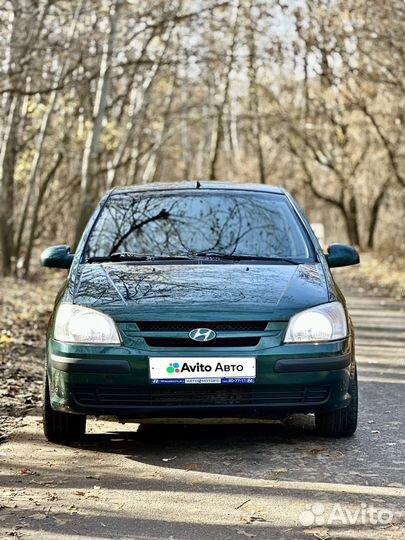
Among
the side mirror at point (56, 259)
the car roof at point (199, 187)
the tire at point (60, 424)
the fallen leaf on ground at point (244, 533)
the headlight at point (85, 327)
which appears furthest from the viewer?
the car roof at point (199, 187)

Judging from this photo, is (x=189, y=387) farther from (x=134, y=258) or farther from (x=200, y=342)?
(x=134, y=258)

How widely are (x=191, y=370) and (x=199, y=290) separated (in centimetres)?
52

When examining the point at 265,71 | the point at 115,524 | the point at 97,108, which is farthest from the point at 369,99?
the point at 115,524

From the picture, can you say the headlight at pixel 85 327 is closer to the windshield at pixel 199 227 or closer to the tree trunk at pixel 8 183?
the windshield at pixel 199 227

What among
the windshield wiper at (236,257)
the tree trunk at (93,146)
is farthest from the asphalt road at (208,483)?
the tree trunk at (93,146)

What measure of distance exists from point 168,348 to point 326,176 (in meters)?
42.2

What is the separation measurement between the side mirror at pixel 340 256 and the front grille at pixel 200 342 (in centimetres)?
155

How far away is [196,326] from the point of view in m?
5.21

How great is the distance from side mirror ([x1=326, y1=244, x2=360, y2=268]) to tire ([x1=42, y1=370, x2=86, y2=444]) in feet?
6.70

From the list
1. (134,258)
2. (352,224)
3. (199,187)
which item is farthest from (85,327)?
(352,224)

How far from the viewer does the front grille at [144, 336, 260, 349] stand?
17.0ft

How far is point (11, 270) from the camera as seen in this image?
807 inches

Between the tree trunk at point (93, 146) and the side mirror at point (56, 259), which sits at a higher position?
the tree trunk at point (93, 146)

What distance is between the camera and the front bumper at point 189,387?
5156mm
